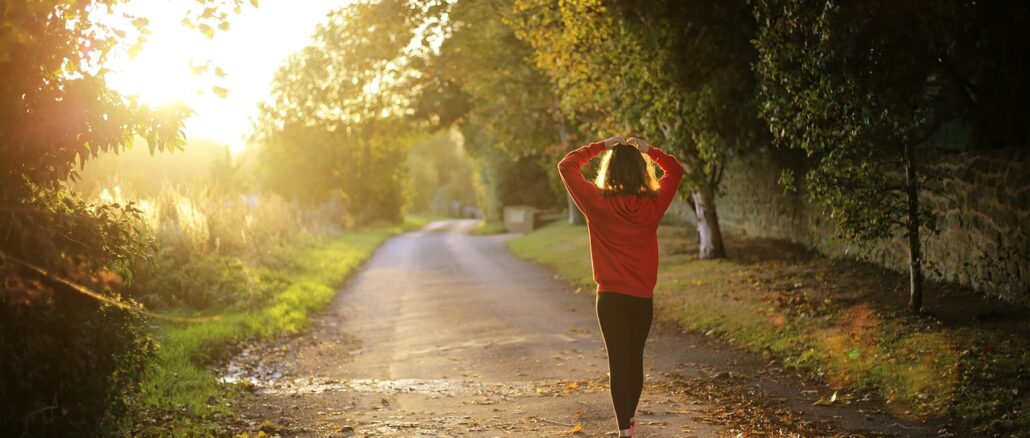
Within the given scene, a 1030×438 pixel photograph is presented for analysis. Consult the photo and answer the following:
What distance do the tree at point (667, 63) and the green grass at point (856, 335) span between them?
2.39 m

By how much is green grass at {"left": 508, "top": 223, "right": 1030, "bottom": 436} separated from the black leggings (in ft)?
9.48

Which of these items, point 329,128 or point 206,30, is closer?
point 206,30

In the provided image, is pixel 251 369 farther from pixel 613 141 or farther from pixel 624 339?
pixel 613 141

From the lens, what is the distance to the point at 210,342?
427 inches

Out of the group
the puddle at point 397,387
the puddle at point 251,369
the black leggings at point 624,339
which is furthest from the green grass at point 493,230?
the black leggings at point 624,339

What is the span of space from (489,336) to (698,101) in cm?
580

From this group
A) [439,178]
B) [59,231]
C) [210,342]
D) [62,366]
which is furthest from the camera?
[439,178]

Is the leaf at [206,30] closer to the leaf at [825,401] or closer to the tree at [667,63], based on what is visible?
the leaf at [825,401]

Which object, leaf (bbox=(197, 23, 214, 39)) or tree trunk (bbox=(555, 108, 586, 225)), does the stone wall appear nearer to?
leaf (bbox=(197, 23, 214, 39))

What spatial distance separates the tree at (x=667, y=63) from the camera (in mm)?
14289

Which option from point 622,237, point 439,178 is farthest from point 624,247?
point 439,178

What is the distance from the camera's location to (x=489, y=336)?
40.7ft

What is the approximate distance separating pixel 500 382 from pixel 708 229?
11.4 m

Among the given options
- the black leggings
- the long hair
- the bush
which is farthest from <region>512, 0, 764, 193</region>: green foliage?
the bush
